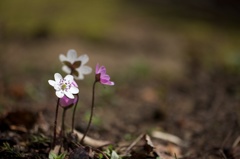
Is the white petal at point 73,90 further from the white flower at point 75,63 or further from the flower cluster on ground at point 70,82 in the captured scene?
the white flower at point 75,63

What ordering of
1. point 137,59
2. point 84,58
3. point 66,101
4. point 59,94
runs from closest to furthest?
point 59,94, point 66,101, point 84,58, point 137,59

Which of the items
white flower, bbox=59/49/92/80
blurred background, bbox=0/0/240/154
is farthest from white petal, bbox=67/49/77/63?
blurred background, bbox=0/0/240/154

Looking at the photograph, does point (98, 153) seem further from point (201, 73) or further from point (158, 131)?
point (201, 73)

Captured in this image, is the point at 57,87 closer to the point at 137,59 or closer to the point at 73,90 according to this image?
the point at 73,90

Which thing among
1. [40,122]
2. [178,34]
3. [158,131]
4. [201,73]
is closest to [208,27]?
[178,34]

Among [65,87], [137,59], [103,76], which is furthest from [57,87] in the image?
[137,59]
